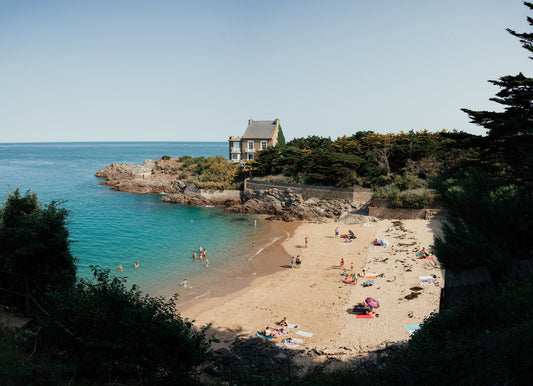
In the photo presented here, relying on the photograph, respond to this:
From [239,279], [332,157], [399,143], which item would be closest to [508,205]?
[239,279]

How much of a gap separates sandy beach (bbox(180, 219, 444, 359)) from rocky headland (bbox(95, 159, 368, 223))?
888cm

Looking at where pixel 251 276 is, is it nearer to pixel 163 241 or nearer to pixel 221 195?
pixel 163 241

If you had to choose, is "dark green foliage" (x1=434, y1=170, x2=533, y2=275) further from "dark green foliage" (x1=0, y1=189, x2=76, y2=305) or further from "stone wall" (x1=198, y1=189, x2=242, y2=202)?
"stone wall" (x1=198, y1=189, x2=242, y2=202)

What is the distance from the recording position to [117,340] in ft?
22.7

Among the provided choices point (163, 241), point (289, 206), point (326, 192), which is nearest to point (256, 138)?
point (289, 206)

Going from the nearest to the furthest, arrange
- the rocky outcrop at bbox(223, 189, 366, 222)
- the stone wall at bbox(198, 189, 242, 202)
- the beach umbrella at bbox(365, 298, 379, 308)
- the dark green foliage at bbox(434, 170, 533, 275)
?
the dark green foliage at bbox(434, 170, 533, 275)
the beach umbrella at bbox(365, 298, 379, 308)
the rocky outcrop at bbox(223, 189, 366, 222)
the stone wall at bbox(198, 189, 242, 202)

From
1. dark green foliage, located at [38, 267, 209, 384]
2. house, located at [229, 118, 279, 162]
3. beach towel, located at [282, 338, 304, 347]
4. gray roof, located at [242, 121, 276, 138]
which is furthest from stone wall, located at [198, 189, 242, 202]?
dark green foliage, located at [38, 267, 209, 384]

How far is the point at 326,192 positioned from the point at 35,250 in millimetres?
30647

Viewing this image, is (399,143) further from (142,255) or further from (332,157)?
(142,255)

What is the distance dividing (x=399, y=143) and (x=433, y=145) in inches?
176

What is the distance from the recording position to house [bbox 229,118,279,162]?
55.2 m

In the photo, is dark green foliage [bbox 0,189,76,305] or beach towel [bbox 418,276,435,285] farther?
beach towel [bbox 418,276,435,285]

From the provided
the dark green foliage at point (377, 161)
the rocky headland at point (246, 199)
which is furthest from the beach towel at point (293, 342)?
the dark green foliage at point (377, 161)

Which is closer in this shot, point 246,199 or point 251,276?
point 251,276
